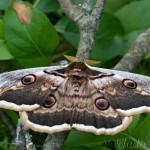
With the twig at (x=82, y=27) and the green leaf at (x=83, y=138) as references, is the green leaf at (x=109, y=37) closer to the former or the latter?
the twig at (x=82, y=27)

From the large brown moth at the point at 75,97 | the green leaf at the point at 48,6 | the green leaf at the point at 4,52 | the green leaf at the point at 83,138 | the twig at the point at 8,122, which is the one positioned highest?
the large brown moth at the point at 75,97

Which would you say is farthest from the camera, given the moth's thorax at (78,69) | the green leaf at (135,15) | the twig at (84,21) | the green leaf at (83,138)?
the green leaf at (135,15)

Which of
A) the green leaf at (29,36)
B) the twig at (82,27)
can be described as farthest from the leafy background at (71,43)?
the twig at (82,27)

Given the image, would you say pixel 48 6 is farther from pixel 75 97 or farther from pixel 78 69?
pixel 75 97

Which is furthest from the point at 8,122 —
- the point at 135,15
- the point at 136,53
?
the point at 135,15

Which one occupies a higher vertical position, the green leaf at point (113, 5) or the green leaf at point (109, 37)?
the green leaf at point (113, 5)

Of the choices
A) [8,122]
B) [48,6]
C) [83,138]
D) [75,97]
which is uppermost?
[75,97]
